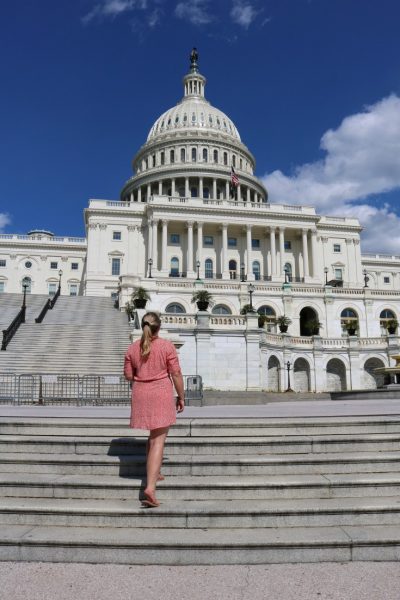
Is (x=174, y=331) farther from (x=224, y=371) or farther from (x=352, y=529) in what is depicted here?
(x=352, y=529)

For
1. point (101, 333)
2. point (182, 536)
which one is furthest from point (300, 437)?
point (101, 333)

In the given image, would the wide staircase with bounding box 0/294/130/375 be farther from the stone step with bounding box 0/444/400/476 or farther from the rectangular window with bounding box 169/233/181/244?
the rectangular window with bounding box 169/233/181/244

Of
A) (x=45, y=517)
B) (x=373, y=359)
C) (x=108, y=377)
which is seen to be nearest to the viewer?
(x=45, y=517)

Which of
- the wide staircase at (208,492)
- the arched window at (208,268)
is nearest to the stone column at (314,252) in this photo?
the arched window at (208,268)

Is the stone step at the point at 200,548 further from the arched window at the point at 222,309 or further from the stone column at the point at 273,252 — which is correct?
the stone column at the point at 273,252

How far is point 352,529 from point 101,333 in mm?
29771

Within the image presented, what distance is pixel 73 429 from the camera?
8.32 m

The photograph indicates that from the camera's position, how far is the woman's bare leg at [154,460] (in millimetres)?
6311

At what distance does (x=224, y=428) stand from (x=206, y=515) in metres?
2.24

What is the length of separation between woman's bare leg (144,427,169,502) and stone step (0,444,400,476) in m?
0.92

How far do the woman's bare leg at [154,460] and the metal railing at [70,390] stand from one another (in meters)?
13.6

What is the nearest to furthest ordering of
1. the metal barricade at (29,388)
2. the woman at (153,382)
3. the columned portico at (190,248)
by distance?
the woman at (153,382), the metal barricade at (29,388), the columned portico at (190,248)

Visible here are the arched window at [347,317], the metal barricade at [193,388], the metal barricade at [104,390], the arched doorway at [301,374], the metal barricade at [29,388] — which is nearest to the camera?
the metal barricade at [104,390]

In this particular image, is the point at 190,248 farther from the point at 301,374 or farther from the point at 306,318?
the point at 301,374
